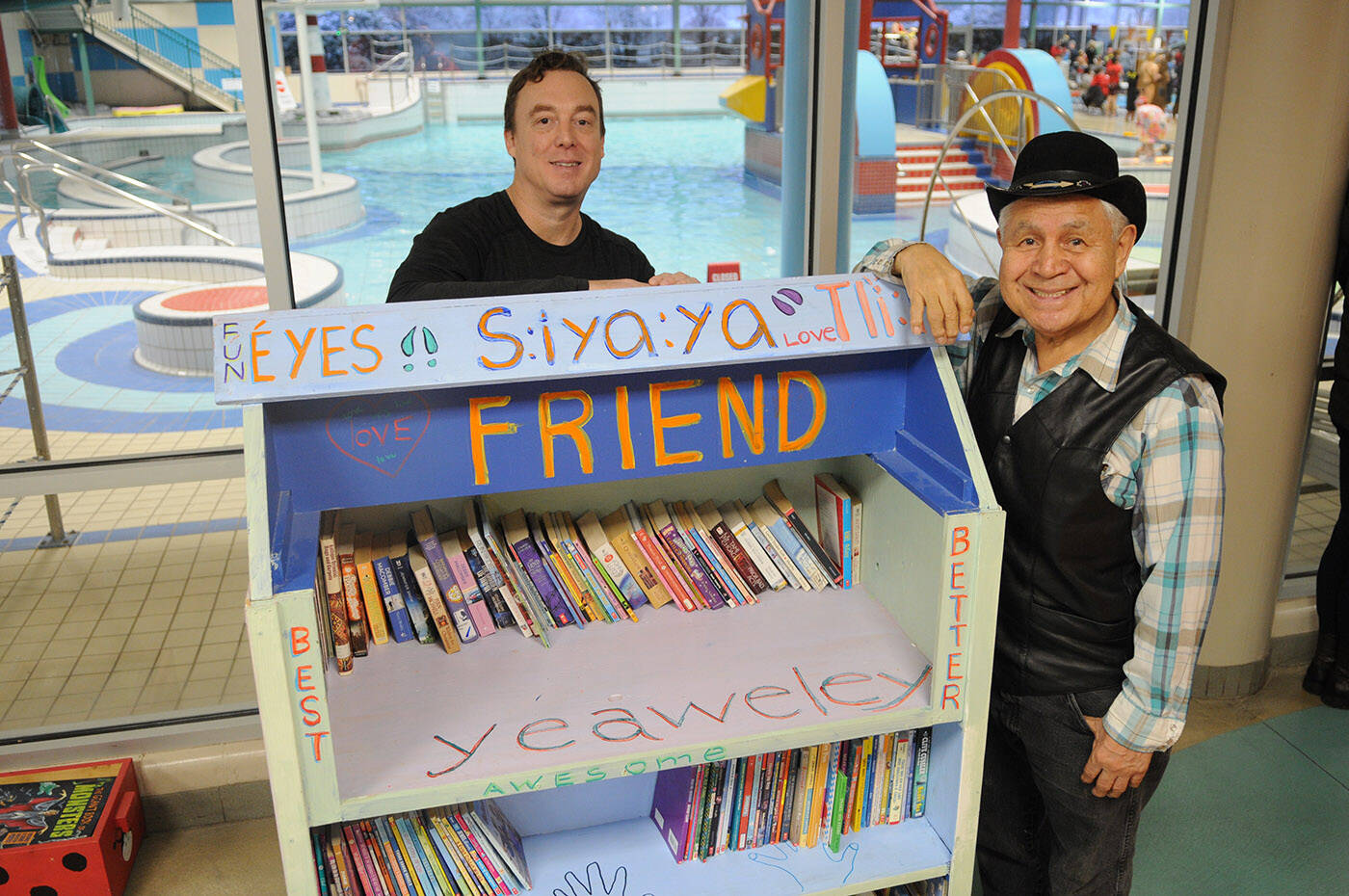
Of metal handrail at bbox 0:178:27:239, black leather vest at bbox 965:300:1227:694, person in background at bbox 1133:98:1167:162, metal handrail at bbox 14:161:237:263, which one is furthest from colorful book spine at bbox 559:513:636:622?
person in background at bbox 1133:98:1167:162

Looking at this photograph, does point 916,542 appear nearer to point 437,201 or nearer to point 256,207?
point 256,207

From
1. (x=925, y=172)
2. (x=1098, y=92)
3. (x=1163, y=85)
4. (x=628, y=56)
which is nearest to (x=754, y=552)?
(x=1163, y=85)

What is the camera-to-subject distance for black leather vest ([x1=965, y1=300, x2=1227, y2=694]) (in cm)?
157

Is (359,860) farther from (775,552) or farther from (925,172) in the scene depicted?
(925,172)

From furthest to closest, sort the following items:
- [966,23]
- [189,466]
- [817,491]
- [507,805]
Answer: [966,23]
[189,466]
[817,491]
[507,805]

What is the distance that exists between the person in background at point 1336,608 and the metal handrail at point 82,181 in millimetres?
3440

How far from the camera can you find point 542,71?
1.85 m

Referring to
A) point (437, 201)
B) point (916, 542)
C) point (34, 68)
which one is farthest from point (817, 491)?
point (437, 201)

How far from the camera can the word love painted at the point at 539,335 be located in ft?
4.63

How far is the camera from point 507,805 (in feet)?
6.17

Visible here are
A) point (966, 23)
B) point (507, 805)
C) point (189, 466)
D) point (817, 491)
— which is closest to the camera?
point (507, 805)

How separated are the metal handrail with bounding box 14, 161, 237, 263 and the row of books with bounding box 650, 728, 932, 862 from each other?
2109 mm

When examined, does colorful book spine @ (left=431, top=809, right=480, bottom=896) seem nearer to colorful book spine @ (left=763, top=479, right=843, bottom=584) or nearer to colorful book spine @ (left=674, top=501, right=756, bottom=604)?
colorful book spine @ (left=674, top=501, right=756, bottom=604)

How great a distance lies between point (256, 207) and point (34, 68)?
0.84m
